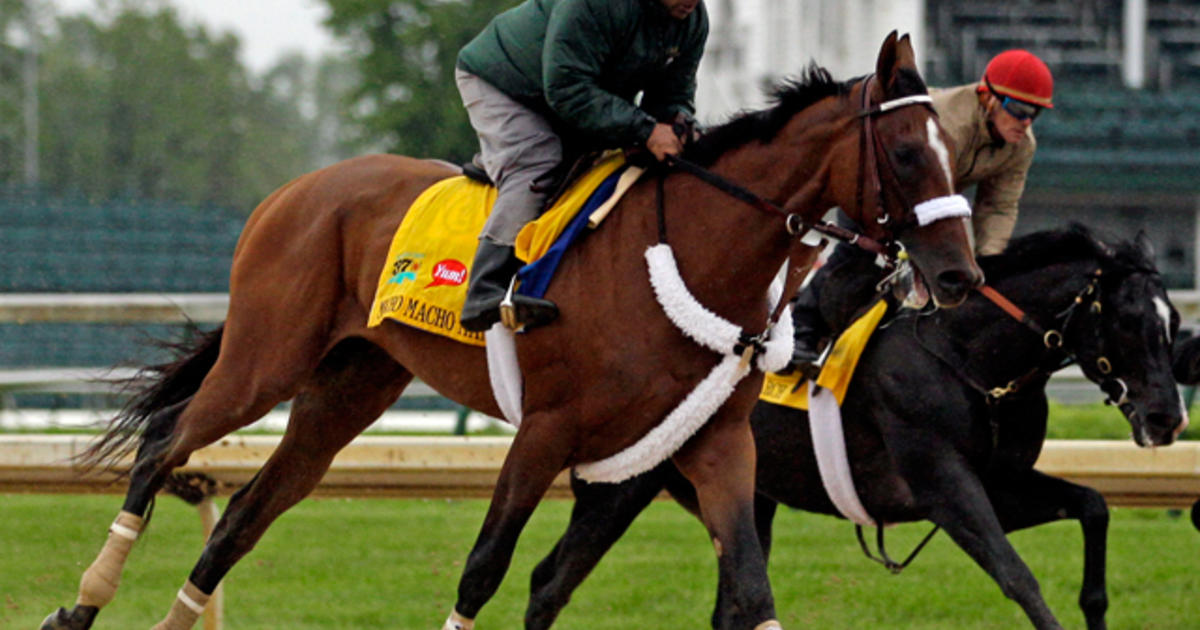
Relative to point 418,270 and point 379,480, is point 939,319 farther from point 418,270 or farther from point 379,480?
point 379,480

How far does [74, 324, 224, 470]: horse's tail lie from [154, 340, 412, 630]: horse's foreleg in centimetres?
38

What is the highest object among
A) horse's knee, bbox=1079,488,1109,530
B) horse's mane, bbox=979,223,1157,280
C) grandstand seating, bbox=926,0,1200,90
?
horse's mane, bbox=979,223,1157,280

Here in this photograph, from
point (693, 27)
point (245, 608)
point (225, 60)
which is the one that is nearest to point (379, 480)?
point (245, 608)

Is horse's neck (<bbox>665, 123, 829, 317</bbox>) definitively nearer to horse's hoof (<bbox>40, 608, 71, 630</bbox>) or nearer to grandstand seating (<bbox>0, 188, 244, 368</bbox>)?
horse's hoof (<bbox>40, 608, 71, 630</bbox>)

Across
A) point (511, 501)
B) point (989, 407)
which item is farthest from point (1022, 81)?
point (511, 501)

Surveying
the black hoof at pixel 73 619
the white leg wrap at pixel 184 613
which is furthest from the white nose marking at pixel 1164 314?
the black hoof at pixel 73 619

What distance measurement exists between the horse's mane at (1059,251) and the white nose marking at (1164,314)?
141 millimetres

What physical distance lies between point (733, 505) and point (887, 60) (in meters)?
1.22

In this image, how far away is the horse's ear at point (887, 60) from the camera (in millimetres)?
3895

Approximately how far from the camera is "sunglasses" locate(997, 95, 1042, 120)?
16.9ft

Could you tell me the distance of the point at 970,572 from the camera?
22.8ft

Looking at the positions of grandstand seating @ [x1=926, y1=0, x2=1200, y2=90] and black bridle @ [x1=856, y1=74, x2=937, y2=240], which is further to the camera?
grandstand seating @ [x1=926, y1=0, x2=1200, y2=90]

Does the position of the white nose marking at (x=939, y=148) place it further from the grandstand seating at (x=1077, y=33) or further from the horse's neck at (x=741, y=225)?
the grandstand seating at (x=1077, y=33)

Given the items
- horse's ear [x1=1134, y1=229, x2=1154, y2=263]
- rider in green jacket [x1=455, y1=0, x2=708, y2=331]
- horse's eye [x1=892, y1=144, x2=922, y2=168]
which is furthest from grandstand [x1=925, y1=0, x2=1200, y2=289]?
horse's eye [x1=892, y1=144, x2=922, y2=168]
